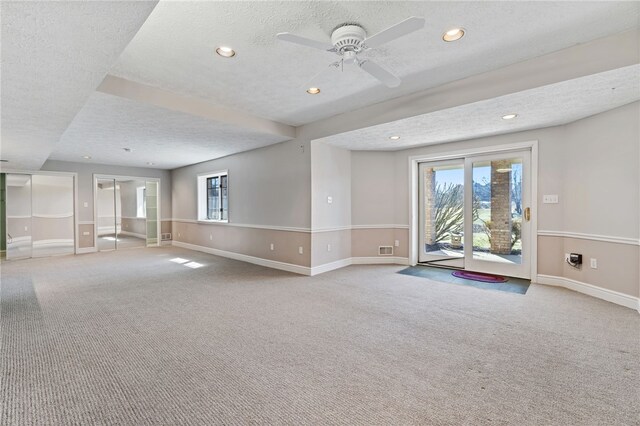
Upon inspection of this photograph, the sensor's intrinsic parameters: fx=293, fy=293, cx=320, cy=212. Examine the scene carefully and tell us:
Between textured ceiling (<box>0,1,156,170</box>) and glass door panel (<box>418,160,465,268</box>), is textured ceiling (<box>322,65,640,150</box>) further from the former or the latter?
textured ceiling (<box>0,1,156,170</box>)

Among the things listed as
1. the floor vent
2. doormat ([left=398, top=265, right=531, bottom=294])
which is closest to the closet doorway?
the floor vent

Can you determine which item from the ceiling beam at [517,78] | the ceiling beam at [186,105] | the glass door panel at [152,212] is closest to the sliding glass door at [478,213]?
the ceiling beam at [517,78]

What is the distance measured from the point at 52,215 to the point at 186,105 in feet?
21.5

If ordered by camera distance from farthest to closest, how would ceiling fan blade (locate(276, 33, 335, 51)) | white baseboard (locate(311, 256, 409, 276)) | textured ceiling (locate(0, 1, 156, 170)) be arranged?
white baseboard (locate(311, 256, 409, 276)) < ceiling fan blade (locate(276, 33, 335, 51)) < textured ceiling (locate(0, 1, 156, 170))

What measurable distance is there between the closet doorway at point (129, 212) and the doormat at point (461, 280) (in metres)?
7.72

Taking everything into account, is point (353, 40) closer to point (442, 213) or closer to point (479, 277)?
point (479, 277)

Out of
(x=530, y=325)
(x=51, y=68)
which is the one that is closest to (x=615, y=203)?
(x=530, y=325)

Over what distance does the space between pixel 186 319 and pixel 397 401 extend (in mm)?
2343

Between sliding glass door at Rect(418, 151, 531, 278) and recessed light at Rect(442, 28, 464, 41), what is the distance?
10.0ft

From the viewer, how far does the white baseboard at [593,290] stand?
3410 mm

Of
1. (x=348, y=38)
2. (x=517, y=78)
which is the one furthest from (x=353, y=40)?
(x=517, y=78)

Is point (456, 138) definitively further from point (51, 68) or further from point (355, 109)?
point (51, 68)

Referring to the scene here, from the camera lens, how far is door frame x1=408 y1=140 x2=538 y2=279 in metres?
4.53

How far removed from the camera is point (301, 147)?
521cm
